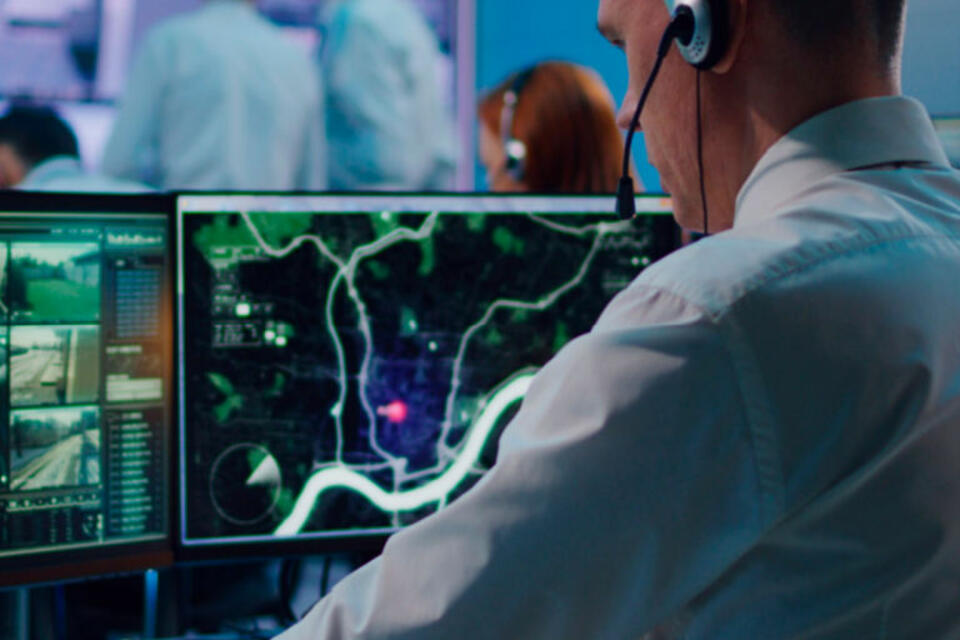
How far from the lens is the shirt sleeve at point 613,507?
502 mm

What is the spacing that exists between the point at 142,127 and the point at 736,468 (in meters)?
2.67

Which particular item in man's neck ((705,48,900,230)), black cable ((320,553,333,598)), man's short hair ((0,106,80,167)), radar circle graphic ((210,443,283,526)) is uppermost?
man's short hair ((0,106,80,167))

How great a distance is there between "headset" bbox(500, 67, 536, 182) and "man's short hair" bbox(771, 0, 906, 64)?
1564mm

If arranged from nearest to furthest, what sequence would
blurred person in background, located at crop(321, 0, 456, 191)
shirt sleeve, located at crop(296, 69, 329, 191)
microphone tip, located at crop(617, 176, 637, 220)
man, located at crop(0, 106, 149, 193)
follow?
microphone tip, located at crop(617, 176, 637, 220) < man, located at crop(0, 106, 149, 193) < shirt sleeve, located at crop(296, 69, 329, 191) < blurred person in background, located at crop(321, 0, 456, 191)

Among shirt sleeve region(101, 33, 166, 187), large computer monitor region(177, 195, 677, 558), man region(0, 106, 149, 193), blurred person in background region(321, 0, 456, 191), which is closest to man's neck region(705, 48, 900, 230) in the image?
large computer monitor region(177, 195, 677, 558)

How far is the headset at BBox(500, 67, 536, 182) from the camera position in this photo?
218 centimetres

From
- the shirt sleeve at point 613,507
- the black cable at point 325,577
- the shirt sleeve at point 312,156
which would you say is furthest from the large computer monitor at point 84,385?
the shirt sleeve at point 312,156

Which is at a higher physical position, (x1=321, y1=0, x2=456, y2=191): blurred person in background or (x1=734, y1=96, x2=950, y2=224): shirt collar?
(x1=321, y1=0, x2=456, y2=191): blurred person in background

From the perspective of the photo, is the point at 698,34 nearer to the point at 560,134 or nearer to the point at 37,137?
the point at 560,134

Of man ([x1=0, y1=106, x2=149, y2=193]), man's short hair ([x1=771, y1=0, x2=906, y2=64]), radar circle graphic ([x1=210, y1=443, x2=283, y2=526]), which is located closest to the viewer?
man's short hair ([x1=771, y1=0, x2=906, y2=64])

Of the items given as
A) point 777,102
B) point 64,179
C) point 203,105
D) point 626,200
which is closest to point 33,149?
point 203,105

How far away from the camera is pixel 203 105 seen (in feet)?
9.25

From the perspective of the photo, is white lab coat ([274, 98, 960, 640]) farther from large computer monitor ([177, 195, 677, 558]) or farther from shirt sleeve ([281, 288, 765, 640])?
large computer monitor ([177, 195, 677, 558])

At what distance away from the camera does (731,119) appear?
2.27 ft
